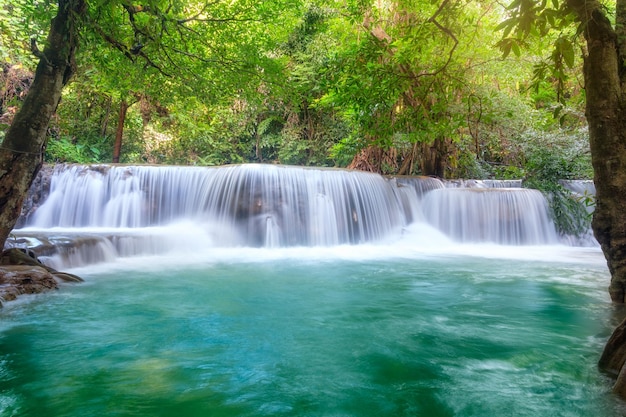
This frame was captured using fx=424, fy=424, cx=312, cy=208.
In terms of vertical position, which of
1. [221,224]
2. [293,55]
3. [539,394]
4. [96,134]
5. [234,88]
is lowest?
[539,394]

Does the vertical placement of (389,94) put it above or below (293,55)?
below

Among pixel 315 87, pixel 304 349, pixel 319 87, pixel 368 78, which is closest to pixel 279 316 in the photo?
pixel 304 349

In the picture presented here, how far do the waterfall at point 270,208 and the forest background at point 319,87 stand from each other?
1.69 m

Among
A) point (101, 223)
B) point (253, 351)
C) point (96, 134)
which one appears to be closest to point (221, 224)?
point (101, 223)

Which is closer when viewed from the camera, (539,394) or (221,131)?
(539,394)

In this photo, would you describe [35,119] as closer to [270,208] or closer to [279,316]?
[279,316]

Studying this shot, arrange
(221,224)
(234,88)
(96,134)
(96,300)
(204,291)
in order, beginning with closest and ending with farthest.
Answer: (96,300) → (204,291) → (234,88) → (221,224) → (96,134)

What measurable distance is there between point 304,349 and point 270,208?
8158mm

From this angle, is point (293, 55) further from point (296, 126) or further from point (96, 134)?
point (96, 134)

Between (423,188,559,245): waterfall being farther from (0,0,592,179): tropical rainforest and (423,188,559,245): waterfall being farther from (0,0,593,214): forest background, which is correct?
(0,0,593,214): forest background

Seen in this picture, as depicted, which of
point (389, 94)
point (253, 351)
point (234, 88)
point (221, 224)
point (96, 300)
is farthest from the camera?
point (221, 224)

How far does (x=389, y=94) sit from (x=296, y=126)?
638 inches

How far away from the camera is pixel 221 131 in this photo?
69.4 feet

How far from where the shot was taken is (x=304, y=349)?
358cm
